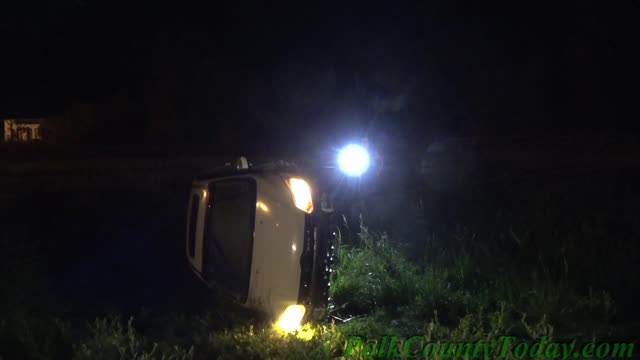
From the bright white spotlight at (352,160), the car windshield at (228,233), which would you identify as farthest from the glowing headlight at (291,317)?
the bright white spotlight at (352,160)

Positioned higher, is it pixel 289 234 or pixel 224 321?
pixel 289 234

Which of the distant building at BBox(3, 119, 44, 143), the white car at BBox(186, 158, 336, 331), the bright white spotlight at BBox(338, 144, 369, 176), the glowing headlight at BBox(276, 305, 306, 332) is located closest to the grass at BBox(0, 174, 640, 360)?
the glowing headlight at BBox(276, 305, 306, 332)

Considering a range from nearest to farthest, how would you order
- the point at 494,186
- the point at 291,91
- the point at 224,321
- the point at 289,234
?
the point at 289,234 < the point at 224,321 < the point at 494,186 < the point at 291,91

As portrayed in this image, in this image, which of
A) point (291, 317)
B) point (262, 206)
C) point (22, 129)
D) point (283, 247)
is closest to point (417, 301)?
point (291, 317)

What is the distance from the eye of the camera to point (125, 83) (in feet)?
118

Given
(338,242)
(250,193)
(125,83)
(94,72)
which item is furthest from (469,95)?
(250,193)

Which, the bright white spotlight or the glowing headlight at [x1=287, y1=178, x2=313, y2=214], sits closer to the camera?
the glowing headlight at [x1=287, y1=178, x2=313, y2=214]

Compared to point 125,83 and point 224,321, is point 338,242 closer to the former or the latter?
point 224,321

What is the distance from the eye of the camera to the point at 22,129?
37781 millimetres

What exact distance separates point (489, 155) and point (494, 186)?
9.84 m

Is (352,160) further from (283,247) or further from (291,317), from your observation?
(291,317)

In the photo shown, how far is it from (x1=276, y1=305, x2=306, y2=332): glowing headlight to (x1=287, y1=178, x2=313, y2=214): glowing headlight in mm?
717

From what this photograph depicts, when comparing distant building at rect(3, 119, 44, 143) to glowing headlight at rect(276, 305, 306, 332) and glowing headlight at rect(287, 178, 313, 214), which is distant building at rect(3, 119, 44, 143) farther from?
glowing headlight at rect(276, 305, 306, 332)

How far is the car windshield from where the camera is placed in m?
5.87
